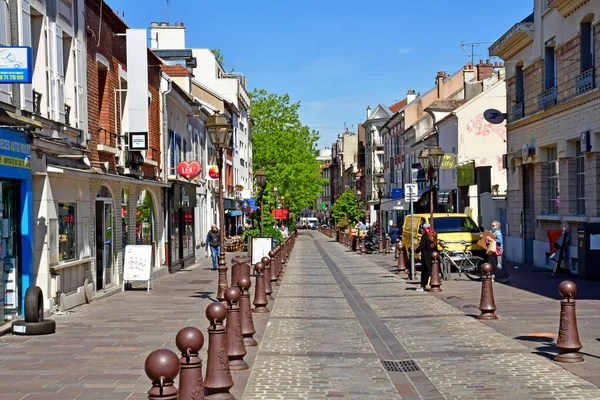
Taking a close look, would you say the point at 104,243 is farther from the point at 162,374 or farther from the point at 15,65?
the point at 162,374

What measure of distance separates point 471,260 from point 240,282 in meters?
12.6

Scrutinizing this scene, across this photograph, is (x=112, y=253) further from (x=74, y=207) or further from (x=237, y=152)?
(x=237, y=152)

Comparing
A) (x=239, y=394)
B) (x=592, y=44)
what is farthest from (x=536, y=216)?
(x=239, y=394)

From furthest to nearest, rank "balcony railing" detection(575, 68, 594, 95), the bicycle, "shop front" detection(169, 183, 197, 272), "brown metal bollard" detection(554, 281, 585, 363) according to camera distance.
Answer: "shop front" detection(169, 183, 197, 272)
the bicycle
"balcony railing" detection(575, 68, 594, 95)
"brown metal bollard" detection(554, 281, 585, 363)

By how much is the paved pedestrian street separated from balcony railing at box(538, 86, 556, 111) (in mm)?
10004

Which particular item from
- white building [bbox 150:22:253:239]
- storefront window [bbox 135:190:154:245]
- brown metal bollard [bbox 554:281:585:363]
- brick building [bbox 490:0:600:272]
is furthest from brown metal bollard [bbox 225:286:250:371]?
white building [bbox 150:22:253:239]

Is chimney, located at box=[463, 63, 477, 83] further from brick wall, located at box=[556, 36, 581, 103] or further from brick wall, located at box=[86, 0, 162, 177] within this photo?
brick wall, located at box=[86, 0, 162, 177]

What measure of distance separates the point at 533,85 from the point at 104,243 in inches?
615

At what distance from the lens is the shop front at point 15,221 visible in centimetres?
1224

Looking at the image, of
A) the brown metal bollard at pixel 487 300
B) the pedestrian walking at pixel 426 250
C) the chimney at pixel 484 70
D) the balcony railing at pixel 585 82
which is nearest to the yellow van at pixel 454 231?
the pedestrian walking at pixel 426 250

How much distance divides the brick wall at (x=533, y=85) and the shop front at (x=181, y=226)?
40.8 feet

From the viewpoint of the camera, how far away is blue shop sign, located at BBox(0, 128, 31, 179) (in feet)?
39.1

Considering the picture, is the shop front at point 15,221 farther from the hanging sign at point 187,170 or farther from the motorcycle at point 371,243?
the motorcycle at point 371,243

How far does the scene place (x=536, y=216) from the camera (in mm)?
26359
